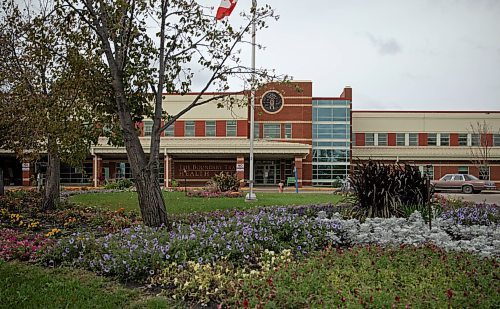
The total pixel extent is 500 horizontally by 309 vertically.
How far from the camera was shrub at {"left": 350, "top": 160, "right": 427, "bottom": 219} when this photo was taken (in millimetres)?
11430

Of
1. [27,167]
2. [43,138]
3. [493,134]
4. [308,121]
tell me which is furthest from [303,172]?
[43,138]

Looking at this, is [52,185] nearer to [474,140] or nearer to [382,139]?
[382,139]

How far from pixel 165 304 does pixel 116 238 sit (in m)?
3.23

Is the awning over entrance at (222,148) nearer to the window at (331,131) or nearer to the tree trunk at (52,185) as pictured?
the window at (331,131)

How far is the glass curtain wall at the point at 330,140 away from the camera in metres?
44.4

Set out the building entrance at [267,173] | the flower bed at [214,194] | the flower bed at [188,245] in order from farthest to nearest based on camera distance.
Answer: the building entrance at [267,173] < the flower bed at [214,194] < the flower bed at [188,245]

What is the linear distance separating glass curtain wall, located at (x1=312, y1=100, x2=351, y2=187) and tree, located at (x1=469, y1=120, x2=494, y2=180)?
11.9 m

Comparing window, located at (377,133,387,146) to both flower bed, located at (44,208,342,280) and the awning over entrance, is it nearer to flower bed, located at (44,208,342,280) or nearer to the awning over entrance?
the awning over entrance

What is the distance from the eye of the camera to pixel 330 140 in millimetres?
44750

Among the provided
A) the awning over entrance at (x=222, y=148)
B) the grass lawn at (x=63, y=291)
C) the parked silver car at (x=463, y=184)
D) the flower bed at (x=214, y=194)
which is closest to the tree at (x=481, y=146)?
the parked silver car at (x=463, y=184)

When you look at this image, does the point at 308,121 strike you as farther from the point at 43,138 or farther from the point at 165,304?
the point at 165,304

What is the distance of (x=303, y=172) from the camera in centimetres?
4444

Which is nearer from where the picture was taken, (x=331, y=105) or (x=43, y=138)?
(x=43, y=138)

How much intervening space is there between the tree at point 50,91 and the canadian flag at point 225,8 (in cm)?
331
